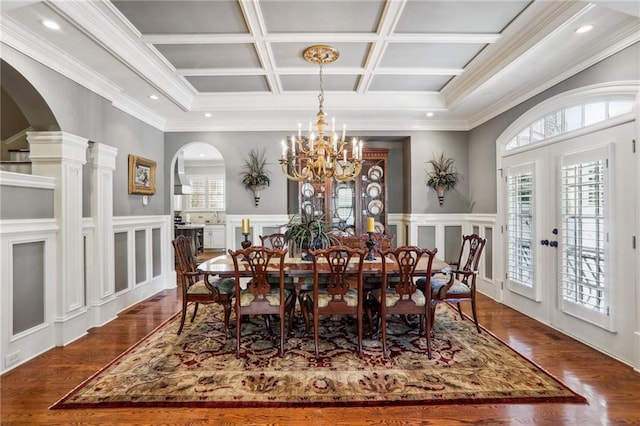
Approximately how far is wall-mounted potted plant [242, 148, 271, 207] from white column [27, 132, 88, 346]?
234 cm

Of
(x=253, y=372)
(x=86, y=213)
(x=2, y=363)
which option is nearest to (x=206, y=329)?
(x=253, y=372)

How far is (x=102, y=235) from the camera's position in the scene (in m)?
3.57

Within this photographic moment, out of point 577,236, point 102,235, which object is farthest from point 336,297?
point 102,235

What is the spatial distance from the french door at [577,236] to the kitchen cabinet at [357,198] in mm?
1869

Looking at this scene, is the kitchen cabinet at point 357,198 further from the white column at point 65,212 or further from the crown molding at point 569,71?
the white column at point 65,212

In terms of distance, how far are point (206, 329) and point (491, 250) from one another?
156 inches

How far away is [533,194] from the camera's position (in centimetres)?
364

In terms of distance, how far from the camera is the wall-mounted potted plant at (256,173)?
5125mm

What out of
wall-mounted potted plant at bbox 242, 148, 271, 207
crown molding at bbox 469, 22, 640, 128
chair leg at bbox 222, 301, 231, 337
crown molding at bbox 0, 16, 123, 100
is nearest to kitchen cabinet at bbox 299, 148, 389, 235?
wall-mounted potted plant at bbox 242, 148, 271, 207

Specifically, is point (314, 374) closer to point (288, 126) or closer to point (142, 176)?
point (142, 176)

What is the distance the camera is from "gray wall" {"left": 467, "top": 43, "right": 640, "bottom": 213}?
2568 mm

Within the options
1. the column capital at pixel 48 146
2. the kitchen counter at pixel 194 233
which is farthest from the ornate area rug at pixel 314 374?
the kitchen counter at pixel 194 233

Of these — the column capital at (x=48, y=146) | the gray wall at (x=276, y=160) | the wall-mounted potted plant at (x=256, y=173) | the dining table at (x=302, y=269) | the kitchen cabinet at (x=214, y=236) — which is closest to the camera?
the dining table at (x=302, y=269)

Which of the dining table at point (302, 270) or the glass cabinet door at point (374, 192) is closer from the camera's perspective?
the dining table at point (302, 270)
